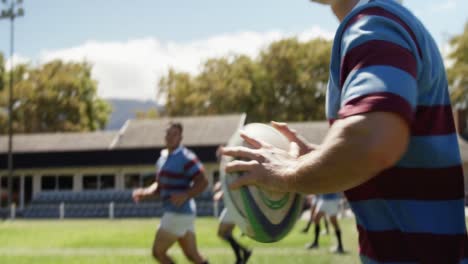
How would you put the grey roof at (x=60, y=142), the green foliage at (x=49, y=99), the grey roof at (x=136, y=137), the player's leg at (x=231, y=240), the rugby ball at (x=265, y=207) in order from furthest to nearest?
the green foliage at (x=49, y=99) < the grey roof at (x=60, y=142) < the grey roof at (x=136, y=137) < the player's leg at (x=231, y=240) < the rugby ball at (x=265, y=207)

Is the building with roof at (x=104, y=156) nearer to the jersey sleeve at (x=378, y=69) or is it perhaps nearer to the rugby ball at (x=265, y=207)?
the rugby ball at (x=265, y=207)

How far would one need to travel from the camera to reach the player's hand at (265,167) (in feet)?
6.51

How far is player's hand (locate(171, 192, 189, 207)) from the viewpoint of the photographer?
30.5 ft

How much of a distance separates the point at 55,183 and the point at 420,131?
45697 millimetres

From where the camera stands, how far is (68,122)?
70625 mm

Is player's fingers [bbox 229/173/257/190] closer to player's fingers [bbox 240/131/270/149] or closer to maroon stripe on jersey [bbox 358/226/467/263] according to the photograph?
player's fingers [bbox 240/131/270/149]

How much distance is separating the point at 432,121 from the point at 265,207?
90cm

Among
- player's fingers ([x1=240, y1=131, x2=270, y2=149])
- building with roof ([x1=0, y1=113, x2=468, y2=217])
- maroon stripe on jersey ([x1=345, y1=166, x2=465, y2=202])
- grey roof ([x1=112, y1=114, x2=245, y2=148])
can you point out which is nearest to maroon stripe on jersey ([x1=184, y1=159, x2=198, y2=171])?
player's fingers ([x1=240, y1=131, x2=270, y2=149])

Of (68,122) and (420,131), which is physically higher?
(420,131)

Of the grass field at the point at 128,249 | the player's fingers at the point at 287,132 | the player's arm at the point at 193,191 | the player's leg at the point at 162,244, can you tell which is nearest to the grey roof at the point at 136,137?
the grass field at the point at 128,249

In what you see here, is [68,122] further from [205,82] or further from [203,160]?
[203,160]

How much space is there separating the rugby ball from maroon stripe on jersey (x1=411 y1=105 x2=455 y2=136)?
761mm

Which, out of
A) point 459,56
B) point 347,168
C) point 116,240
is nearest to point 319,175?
point 347,168

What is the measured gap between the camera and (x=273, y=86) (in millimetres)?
64312
